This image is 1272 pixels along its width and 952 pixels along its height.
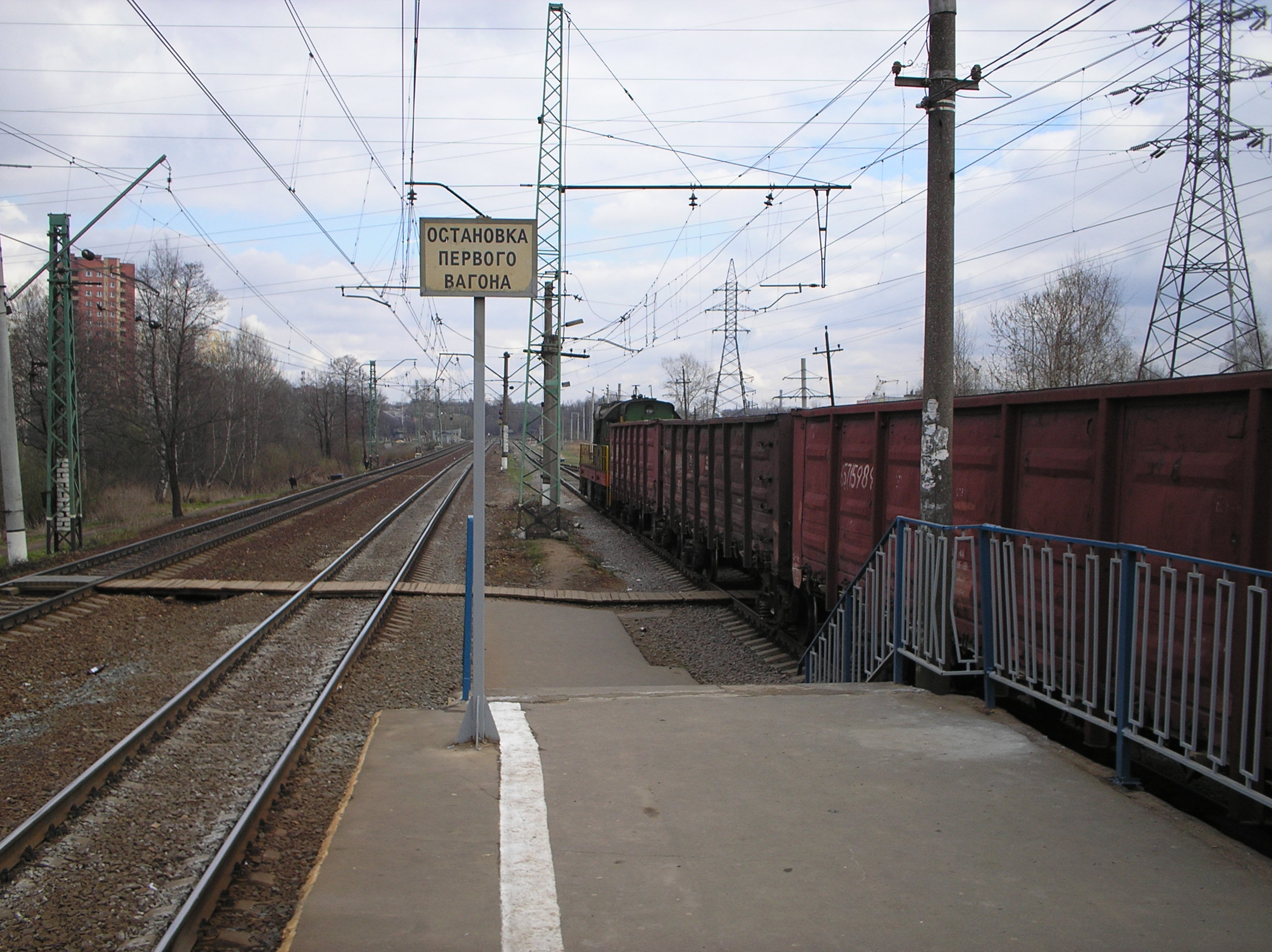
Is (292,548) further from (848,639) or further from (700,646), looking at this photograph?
(848,639)

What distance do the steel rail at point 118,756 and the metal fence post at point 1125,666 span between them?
17.6 ft

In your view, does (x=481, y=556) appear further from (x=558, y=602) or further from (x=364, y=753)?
(x=558, y=602)

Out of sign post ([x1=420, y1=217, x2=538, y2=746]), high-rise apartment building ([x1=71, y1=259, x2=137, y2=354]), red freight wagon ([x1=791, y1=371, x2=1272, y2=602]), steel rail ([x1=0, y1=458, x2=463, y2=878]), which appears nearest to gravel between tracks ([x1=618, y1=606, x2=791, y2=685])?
red freight wagon ([x1=791, y1=371, x2=1272, y2=602])

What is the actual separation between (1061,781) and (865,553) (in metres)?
4.30

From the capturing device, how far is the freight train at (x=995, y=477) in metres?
4.19

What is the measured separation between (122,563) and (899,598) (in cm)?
1423

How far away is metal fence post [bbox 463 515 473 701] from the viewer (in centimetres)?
521

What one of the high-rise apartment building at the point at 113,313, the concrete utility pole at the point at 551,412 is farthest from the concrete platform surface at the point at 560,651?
the high-rise apartment building at the point at 113,313

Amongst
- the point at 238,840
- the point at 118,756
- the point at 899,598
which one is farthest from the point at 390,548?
the point at 238,840

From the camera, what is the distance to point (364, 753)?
15.4ft

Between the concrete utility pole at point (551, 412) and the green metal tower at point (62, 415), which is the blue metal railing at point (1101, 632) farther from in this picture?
the green metal tower at point (62, 415)

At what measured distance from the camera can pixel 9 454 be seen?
51.7 ft

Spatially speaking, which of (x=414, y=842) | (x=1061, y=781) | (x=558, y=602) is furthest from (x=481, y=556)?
(x=558, y=602)

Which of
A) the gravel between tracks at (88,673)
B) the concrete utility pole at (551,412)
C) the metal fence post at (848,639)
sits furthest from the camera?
the concrete utility pole at (551,412)
